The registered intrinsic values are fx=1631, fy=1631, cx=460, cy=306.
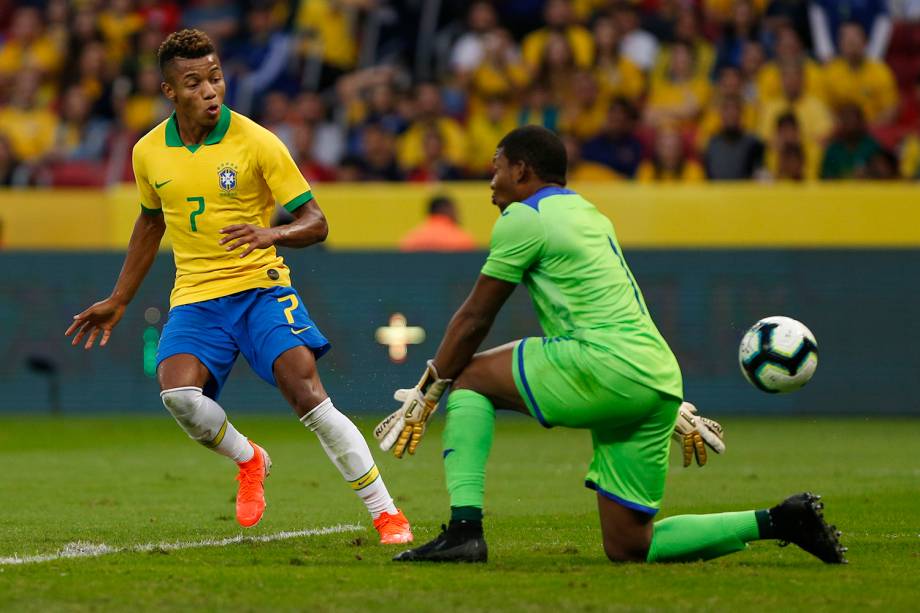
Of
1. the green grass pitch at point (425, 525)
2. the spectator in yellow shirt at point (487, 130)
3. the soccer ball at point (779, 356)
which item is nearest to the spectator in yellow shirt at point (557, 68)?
the spectator in yellow shirt at point (487, 130)

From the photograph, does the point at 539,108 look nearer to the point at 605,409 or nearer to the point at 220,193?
the point at 220,193

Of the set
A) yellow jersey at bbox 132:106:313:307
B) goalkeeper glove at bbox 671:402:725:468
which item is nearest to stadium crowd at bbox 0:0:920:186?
yellow jersey at bbox 132:106:313:307

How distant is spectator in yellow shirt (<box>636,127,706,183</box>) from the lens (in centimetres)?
1667

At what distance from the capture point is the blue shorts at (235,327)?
7.44 metres

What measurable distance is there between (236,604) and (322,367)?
9849 mm

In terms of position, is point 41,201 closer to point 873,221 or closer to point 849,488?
point 873,221

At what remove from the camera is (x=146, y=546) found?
24.1 feet

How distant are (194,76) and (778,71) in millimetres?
10653

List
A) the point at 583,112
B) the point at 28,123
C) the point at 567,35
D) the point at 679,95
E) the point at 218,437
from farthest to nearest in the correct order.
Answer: the point at 28,123
the point at 567,35
the point at 679,95
the point at 583,112
the point at 218,437

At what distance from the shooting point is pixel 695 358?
16.2 meters

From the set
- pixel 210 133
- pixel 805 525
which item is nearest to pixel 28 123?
pixel 210 133

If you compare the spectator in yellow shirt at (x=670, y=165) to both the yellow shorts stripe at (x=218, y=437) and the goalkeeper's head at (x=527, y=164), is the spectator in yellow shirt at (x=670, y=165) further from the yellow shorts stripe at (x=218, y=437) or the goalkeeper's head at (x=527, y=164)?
the goalkeeper's head at (x=527, y=164)

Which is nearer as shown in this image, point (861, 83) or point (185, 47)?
point (185, 47)

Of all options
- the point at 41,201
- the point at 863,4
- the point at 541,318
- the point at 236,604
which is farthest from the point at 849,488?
the point at 41,201
